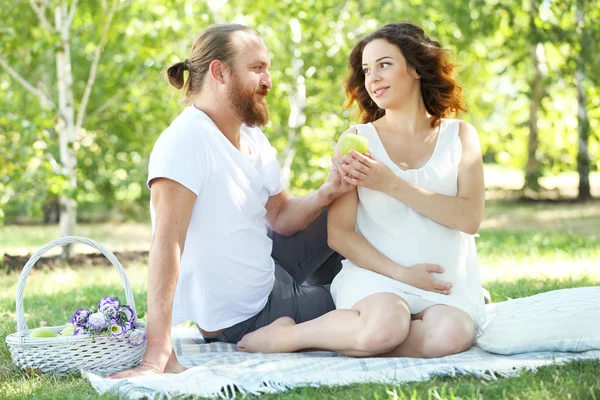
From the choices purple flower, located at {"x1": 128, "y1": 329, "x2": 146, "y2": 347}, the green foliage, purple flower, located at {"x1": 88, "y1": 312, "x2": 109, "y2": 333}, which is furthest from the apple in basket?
the green foliage

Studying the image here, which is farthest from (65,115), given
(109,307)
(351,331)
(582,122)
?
(582,122)

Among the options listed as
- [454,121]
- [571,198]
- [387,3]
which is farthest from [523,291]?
[571,198]

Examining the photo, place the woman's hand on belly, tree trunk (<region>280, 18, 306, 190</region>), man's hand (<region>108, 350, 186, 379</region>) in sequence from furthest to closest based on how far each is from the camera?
tree trunk (<region>280, 18, 306, 190</region>)
the woman's hand on belly
man's hand (<region>108, 350, 186, 379</region>)

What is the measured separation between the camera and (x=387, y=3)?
7418mm

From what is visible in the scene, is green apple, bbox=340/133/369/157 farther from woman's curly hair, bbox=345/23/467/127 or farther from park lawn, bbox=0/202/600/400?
park lawn, bbox=0/202/600/400

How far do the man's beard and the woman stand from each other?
486mm

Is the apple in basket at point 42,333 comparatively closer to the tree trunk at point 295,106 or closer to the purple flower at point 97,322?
the purple flower at point 97,322

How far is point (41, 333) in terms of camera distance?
312 centimetres

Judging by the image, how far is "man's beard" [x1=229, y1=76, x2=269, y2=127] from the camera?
3391mm

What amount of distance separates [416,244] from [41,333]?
163cm

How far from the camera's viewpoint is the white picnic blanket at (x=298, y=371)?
274 centimetres

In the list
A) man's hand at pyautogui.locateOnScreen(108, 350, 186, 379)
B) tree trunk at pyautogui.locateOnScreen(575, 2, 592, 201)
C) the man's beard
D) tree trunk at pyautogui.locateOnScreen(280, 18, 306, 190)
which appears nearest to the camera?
man's hand at pyautogui.locateOnScreen(108, 350, 186, 379)

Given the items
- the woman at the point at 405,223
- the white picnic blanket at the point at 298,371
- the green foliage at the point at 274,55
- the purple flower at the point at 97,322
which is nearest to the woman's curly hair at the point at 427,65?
the woman at the point at 405,223

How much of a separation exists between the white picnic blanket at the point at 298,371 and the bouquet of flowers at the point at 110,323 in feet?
0.59
